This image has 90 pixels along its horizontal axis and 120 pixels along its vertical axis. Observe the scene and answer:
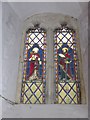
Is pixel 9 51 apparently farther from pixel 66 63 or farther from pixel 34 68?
pixel 66 63

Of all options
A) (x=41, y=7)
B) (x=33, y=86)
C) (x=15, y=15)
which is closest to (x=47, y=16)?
(x=41, y=7)

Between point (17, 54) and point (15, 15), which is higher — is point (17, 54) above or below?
Answer: below

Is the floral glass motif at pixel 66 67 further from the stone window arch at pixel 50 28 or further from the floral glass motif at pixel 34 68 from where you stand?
the floral glass motif at pixel 34 68

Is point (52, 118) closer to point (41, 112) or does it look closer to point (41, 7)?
point (41, 112)

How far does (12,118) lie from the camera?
379 centimetres

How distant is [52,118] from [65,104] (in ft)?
0.87

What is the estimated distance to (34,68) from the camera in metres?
4.39

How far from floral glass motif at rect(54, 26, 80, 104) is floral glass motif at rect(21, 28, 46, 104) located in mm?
187

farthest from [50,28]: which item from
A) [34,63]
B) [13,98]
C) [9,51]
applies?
[13,98]

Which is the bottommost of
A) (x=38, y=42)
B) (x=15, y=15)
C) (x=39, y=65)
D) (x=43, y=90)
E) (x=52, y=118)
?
(x=52, y=118)

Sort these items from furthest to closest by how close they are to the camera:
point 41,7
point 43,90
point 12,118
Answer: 1. point 41,7
2. point 43,90
3. point 12,118

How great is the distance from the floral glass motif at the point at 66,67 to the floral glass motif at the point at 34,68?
19 cm

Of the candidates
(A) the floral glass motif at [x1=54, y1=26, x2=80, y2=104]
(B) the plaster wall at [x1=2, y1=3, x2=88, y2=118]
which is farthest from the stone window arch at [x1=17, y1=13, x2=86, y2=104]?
(B) the plaster wall at [x1=2, y1=3, x2=88, y2=118]

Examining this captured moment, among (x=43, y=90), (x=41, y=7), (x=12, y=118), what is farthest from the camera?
(x=41, y=7)
